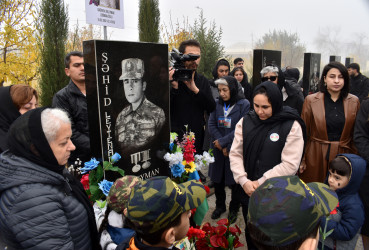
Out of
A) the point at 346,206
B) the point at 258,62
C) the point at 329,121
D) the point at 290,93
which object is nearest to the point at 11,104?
the point at 346,206

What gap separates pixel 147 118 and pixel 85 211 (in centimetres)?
106

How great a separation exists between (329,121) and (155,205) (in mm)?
2440

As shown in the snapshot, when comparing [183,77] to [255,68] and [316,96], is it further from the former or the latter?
[255,68]

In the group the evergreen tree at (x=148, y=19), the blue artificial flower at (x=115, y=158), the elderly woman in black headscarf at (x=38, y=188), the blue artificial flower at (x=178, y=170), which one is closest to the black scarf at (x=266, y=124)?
the blue artificial flower at (x=178, y=170)

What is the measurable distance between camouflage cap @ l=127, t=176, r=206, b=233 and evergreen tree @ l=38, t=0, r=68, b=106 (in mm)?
5129

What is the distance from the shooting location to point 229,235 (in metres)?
2.01

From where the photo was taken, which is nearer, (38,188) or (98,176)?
(38,188)

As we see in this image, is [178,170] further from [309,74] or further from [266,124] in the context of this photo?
[309,74]

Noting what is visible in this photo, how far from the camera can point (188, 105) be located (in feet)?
10.9

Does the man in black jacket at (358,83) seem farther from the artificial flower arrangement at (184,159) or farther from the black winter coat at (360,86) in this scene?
the artificial flower arrangement at (184,159)

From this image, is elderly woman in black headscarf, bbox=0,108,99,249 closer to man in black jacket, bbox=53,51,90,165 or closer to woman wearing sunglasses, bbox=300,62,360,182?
man in black jacket, bbox=53,51,90,165

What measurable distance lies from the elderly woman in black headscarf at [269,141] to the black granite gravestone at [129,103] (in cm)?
76

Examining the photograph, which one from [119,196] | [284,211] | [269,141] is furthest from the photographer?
[269,141]

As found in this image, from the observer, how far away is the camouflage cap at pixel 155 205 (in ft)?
3.83
